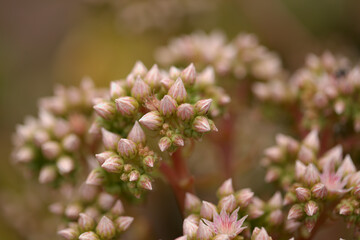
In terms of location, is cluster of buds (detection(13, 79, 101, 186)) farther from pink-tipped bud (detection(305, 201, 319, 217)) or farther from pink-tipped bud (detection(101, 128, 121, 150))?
pink-tipped bud (detection(305, 201, 319, 217))

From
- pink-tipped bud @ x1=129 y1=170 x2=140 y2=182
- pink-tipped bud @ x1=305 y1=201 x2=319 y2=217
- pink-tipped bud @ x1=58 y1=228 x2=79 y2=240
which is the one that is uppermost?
pink-tipped bud @ x1=129 y1=170 x2=140 y2=182

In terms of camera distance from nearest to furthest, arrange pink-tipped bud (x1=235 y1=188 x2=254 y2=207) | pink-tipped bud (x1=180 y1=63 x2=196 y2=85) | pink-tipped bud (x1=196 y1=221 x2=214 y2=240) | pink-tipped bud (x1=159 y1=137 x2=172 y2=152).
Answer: pink-tipped bud (x1=196 y1=221 x2=214 y2=240) < pink-tipped bud (x1=159 y1=137 x2=172 y2=152) < pink-tipped bud (x1=235 y1=188 x2=254 y2=207) < pink-tipped bud (x1=180 y1=63 x2=196 y2=85)

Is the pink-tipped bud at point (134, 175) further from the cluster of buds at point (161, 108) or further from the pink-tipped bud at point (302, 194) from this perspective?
the pink-tipped bud at point (302, 194)

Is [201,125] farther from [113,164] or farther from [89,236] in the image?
[89,236]

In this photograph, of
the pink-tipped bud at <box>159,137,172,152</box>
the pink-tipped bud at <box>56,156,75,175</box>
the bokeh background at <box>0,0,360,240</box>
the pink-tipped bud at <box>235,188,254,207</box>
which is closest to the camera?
the pink-tipped bud at <box>159,137,172,152</box>

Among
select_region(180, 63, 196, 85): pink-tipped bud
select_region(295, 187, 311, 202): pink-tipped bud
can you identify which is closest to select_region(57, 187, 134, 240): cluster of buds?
select_region(180, 63, 196, 85): pink-tipped bud

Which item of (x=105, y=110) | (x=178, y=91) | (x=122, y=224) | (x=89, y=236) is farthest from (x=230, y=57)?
(x=89, y=236)

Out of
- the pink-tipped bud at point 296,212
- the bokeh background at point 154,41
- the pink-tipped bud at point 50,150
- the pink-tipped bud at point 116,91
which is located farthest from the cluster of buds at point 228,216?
the bokeh background at point 154,41
